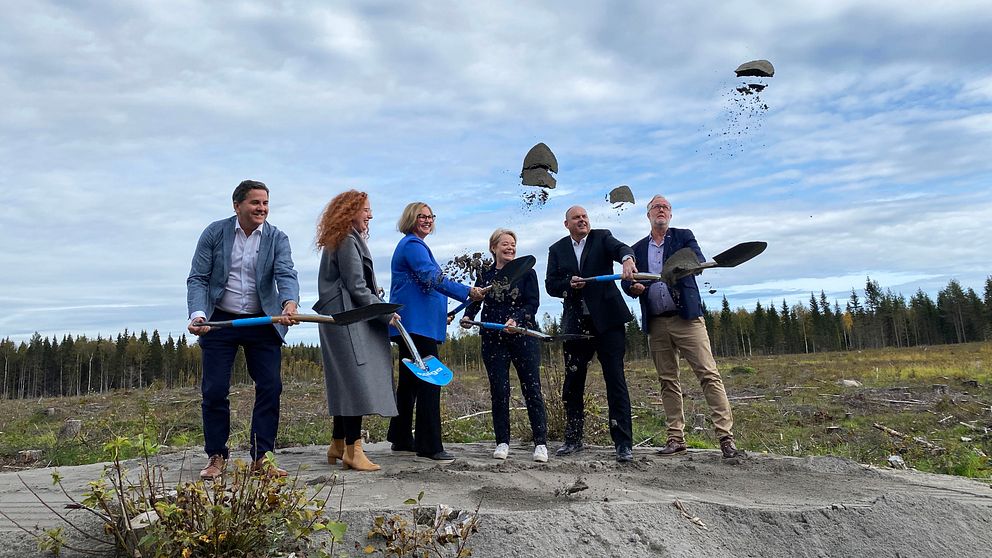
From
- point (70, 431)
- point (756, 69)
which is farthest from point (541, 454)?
point (70, 431)

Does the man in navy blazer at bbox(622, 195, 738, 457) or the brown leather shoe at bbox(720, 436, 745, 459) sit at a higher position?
the man in navy blazer at bbox(622, 195, 738, 457)

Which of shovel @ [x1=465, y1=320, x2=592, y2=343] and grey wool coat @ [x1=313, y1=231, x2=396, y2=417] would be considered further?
shovel @ [x1=465, y1=320, x2=592, y2=343]

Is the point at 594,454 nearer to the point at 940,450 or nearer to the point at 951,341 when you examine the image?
the point at 940,450

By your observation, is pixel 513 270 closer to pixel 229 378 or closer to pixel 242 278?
pixel 242 278

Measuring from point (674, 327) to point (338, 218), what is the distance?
2982 millimetres

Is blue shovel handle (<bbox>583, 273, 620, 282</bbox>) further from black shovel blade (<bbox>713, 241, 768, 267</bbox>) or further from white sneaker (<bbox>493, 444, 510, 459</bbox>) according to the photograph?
white sneaker (<bbox>493, 444, 510, 459</bbox>)

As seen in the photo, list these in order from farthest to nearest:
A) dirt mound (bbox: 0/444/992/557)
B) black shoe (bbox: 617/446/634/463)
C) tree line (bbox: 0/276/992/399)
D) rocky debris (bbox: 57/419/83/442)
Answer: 1. tree line (bbox: 0/276/992/399)
2. rocky debris (bbox: 57/419/83/442)
3. black shoe (bbox: 617/446/634/463)
4. dirt mound (bbox: 0/444/992/557)

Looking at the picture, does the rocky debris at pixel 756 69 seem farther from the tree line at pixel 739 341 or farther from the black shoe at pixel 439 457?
the tree line at pixel 739 341

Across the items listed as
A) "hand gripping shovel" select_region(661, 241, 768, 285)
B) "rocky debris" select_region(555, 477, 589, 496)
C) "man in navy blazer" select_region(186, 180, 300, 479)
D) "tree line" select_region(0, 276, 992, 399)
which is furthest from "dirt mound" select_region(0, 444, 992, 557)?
"tree line" select_region(0, 276, 992, 399)

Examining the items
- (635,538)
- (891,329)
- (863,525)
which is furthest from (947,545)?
(891,329)

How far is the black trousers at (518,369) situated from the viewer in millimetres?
5461

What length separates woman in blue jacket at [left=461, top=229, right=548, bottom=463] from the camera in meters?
5.47

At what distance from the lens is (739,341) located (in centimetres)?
8469

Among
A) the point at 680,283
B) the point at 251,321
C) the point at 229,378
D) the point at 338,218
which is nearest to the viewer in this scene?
the point at 251,321
